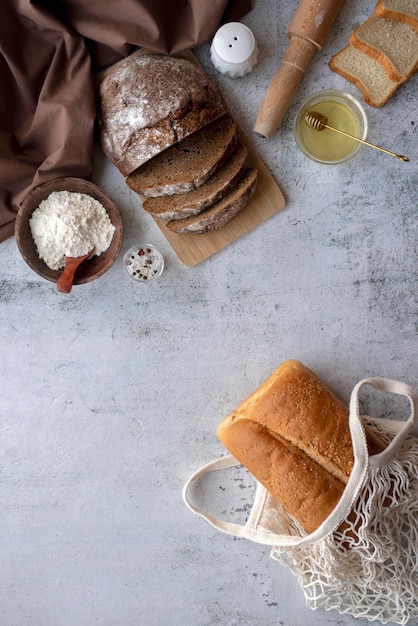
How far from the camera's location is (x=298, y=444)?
5.32 ft

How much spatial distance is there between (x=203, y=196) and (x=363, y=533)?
1.01 meters

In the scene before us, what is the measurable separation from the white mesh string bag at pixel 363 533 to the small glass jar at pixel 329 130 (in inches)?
26.7

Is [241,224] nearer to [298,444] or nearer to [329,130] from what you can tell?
[329,130]

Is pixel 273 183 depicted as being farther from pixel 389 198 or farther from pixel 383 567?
pixel 383 567

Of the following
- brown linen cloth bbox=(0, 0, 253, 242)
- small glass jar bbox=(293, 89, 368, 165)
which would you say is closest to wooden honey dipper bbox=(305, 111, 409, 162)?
small glass jar bbox=(293, 89, 368, 165)

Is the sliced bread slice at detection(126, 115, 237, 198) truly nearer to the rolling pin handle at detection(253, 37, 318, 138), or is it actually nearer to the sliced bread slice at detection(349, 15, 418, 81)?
the rolling pin handle at detection(253, 37, 318, 138)

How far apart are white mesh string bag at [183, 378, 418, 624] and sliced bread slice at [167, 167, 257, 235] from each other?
1.97 ft

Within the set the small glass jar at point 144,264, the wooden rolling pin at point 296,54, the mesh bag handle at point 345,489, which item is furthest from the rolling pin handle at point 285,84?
the mesh bag handle at point 345,489

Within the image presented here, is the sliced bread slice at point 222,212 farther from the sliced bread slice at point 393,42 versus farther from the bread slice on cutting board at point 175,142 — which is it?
the sliced bread slice at point 393,42

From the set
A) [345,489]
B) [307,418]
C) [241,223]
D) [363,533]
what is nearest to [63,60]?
[241,223]

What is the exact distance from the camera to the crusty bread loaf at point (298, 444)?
160 centimetres

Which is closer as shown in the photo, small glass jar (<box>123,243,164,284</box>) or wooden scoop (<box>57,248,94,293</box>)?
wooden scoop (<box>57,248,94,293</box>)

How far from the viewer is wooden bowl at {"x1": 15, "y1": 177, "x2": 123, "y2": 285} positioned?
1693mm

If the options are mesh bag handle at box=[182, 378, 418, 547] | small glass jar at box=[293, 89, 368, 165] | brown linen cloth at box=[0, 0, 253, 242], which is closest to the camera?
mesh bag handle at box=[182, 378, 418, 547]
